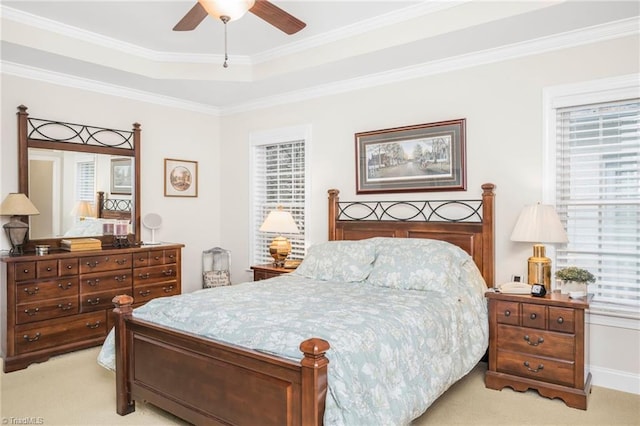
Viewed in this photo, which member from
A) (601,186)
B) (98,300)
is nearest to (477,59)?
(601,186)

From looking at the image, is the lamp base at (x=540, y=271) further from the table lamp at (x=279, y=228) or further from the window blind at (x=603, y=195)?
the table lamp at (x=279, y=228)

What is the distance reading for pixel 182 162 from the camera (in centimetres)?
538

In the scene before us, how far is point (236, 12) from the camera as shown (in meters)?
2.33

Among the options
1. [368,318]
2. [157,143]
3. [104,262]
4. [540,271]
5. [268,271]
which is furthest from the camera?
[157,143]

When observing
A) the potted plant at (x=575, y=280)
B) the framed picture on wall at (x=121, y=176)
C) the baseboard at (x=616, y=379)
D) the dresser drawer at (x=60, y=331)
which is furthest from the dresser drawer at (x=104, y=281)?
the baseboard at (x=616, y=379)

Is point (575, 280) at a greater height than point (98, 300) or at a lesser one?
greater

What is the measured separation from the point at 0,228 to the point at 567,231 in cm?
480

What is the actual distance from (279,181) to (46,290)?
262 centimetres

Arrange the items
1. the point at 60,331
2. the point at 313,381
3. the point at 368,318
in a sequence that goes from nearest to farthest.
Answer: the point at 313,381 < the point at 368,318 < the point at 60,331

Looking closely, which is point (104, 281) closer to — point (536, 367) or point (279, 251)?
point (279, 251)

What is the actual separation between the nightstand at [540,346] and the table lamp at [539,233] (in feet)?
0.61

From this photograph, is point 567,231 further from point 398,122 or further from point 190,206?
point 190,206

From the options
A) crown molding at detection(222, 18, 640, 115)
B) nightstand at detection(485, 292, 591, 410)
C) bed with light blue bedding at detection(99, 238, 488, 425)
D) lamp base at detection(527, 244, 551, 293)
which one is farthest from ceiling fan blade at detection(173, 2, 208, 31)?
lamp base at detection(527, 244, 551, 293)

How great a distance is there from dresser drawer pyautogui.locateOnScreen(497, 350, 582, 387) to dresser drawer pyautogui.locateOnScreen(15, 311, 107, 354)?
3.53 meters
